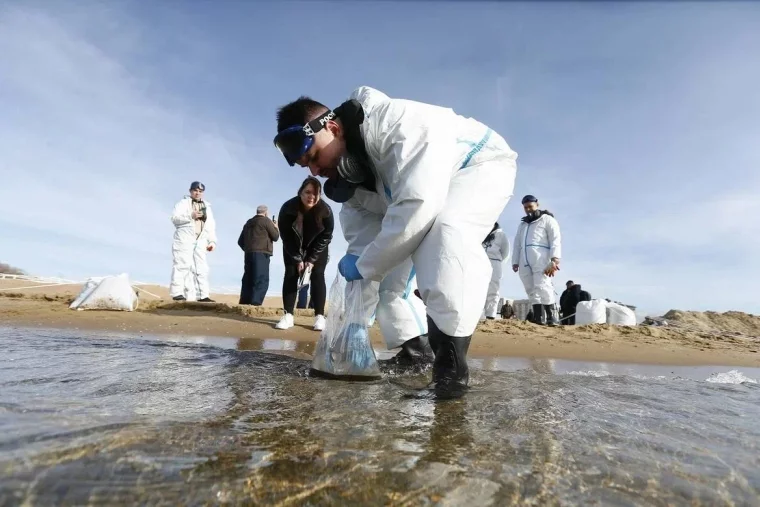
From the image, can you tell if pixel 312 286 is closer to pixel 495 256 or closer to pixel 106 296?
pixel 106 296

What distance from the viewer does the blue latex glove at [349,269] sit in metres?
2.63

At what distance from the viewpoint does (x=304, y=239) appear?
18.1 ft

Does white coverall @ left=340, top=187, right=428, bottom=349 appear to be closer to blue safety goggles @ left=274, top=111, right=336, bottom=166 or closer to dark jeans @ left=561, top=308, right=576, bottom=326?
blue safety goggles @ left=274, top=111, right=336, bottom=166

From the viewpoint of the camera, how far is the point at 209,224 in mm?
8477

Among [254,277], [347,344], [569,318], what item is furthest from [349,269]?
[569,318]

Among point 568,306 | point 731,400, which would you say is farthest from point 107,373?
point 568,306

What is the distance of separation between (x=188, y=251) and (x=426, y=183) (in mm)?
7092

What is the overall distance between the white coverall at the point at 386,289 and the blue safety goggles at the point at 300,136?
57 cm

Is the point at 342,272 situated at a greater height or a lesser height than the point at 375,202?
lesser

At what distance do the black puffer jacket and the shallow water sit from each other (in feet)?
10.4

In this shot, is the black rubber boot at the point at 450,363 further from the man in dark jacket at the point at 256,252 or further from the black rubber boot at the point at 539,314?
the black rubber boot at the point at 539,314

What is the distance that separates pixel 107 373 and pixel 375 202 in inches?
65.8

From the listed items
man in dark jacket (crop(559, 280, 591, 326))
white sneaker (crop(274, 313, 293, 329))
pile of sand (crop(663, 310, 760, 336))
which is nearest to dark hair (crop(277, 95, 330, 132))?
white sneaker (crop(274, 313, 293, 329))

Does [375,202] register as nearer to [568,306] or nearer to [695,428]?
[695,428]
